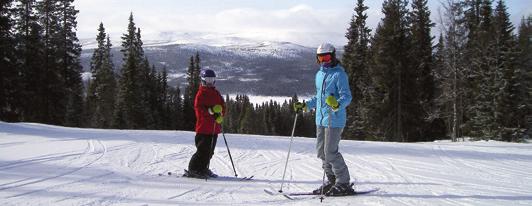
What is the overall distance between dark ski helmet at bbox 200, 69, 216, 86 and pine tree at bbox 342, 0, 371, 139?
92.5ft

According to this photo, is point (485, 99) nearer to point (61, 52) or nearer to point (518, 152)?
point (518, 152)

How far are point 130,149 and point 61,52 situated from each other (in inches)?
1301

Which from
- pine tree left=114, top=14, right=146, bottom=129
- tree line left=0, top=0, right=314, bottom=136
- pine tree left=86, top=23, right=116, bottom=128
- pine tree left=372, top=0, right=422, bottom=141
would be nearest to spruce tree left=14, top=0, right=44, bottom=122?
tree line left=0, top=0, right=314, bottom=136

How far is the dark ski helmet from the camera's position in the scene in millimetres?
8469

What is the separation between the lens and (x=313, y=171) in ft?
31.3

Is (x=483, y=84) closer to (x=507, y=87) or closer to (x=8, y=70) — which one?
(x=507, y=87)

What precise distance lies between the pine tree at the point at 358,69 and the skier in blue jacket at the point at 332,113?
29.2m

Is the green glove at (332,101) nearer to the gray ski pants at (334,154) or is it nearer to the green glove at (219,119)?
the gray ski pants at (334,154)

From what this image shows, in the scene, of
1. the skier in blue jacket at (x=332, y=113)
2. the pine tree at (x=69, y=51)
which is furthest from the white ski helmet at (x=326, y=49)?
the pine tree at (x=69, y=51)

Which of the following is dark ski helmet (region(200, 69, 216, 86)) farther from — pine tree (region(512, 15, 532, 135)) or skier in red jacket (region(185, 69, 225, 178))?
pine tree (region(512, 15, 532, 135))

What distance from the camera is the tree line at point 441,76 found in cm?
2969

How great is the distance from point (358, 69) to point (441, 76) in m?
11.1

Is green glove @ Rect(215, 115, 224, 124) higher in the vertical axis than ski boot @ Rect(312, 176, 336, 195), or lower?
higher

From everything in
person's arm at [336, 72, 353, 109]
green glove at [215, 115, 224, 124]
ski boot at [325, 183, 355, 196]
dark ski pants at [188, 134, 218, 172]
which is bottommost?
ski boot at [325, 183, 355, 196]
